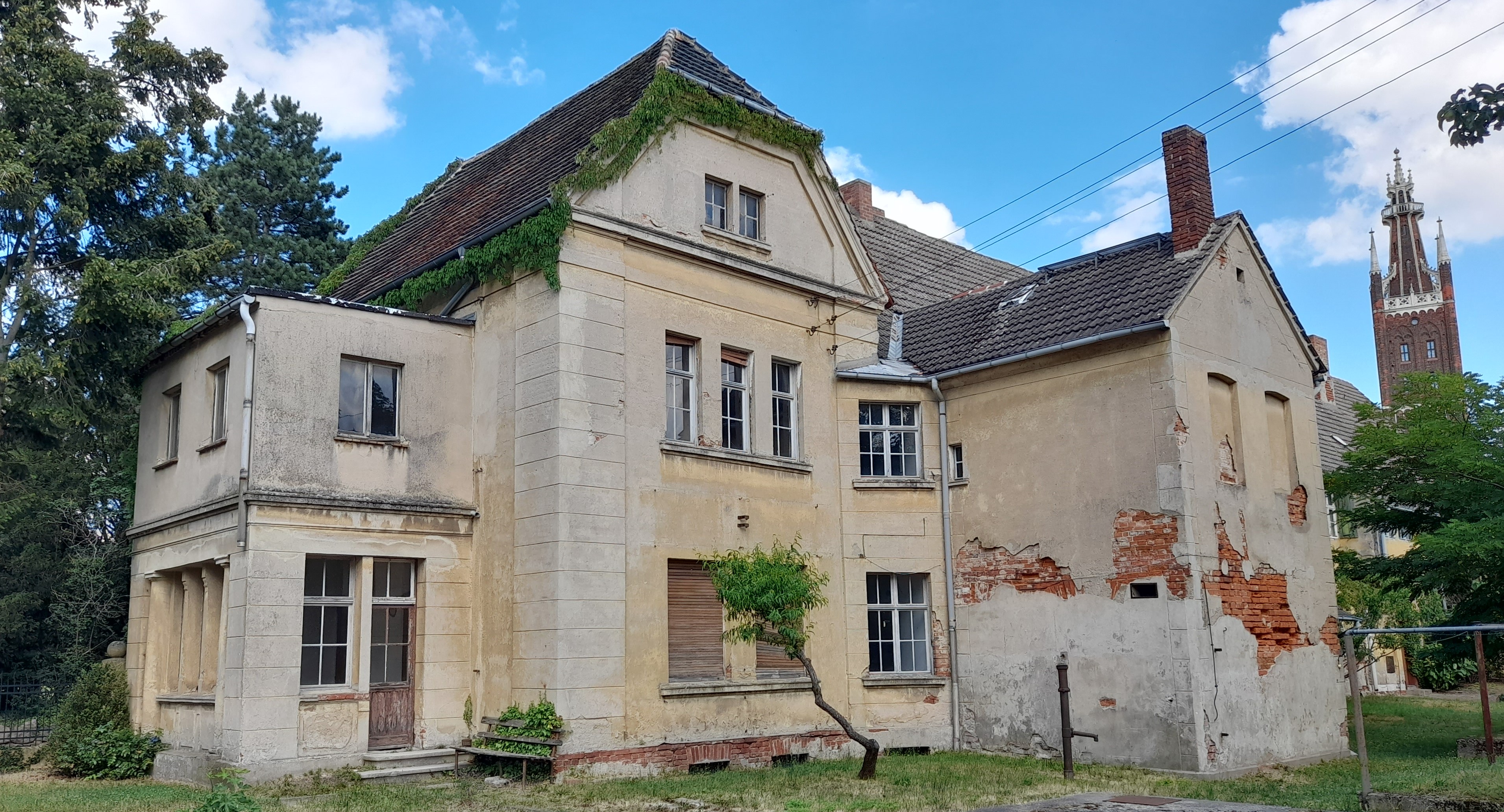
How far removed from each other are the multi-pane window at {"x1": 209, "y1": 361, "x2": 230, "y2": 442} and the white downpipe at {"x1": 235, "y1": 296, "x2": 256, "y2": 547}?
154 cm

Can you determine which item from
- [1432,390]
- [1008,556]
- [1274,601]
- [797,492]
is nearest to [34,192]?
[797,492]

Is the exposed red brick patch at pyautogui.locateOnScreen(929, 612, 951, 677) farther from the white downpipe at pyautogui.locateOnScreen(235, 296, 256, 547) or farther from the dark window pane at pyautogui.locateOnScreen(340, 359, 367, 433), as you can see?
the white downpipe at pyautogui.locateOnScreen(235, 296, 256, 547)

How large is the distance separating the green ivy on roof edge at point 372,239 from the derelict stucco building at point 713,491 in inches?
98.0

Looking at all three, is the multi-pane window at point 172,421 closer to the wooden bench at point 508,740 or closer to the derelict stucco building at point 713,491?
the derelict stucco building at point 713,491

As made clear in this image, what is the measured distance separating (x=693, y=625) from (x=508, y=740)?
310 cm

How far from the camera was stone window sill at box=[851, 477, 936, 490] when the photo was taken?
735 inches

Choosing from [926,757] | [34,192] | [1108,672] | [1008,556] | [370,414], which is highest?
[34,192]

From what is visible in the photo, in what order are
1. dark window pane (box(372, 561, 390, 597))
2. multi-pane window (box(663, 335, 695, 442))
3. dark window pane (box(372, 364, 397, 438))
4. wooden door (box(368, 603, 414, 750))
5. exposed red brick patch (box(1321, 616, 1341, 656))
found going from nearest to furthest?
1. wooden door (box(368, 603, 414, 750))
2. dark window pane (box(372, 561, 390, 597))
3. dark window pane (box(372, 364, 397, 438))
4. multi-pane window (box(663, 335, 695, 442))
5. exposed red brick patch (box(1321, 616, 1341, 656))

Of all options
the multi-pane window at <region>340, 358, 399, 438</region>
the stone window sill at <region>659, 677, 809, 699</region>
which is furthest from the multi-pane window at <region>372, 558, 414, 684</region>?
the stone window sill at <region>659, 677, 809, 699</region>

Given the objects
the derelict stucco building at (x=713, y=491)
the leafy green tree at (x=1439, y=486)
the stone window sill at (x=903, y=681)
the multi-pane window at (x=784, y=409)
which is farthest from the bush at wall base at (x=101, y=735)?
the leafy green tree at (x=1439, y=486)

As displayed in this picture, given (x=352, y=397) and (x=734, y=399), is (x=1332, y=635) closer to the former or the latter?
(x=734, y=399)

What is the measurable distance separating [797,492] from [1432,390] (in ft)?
35.7

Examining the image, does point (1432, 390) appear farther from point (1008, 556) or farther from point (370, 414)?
point (370, 414)

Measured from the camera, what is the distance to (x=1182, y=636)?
611 inches
